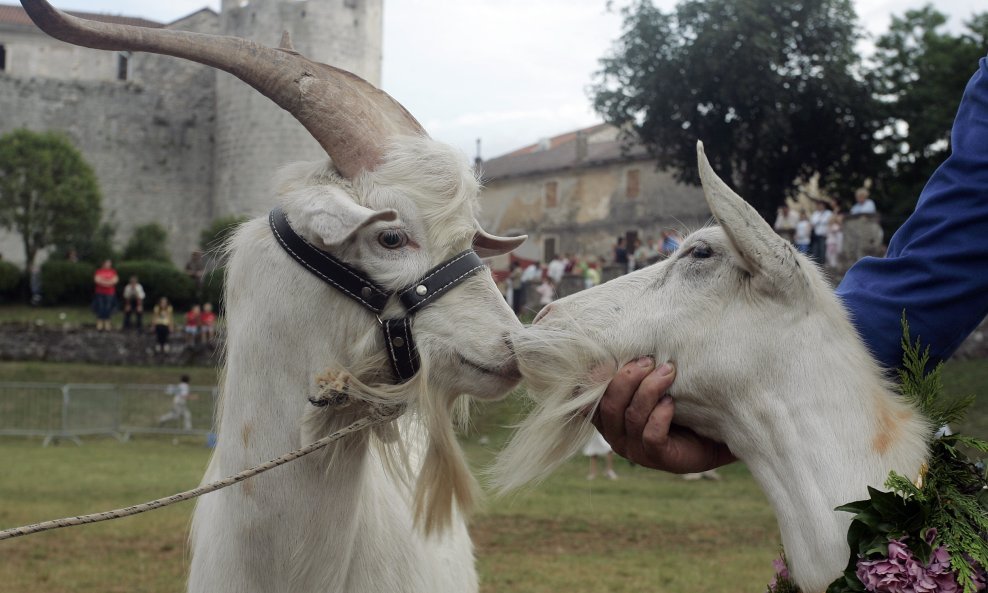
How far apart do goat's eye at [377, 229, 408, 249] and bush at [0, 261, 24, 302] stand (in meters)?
42.0

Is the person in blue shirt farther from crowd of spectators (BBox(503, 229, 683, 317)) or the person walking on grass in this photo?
crowd of spectators (BBox(503, 229, 683, 317))

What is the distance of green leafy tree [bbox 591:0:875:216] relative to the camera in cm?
3719

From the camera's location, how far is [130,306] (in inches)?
1302

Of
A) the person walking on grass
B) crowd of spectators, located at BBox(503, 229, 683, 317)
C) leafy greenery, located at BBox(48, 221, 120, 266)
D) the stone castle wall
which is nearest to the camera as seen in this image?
the person walking on grass

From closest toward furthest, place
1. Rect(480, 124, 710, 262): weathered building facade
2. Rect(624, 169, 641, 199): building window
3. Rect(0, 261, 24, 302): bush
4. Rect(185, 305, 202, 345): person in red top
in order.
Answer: Rect(185, 305, 202, 345): person in red top, Rect(0, 261, 24, 302): bush, Rect(480, 124, 710, 262): weathered building facade, Rect(624, 169, 641, 199): building window

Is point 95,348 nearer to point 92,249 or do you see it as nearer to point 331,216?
point 92,249

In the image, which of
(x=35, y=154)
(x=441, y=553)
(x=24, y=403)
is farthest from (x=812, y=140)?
(x=441, y=553)

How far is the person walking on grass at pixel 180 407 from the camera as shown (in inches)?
892

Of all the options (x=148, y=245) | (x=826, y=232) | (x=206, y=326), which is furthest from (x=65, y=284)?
(x=826, y=232)

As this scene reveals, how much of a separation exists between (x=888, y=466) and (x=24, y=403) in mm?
22389

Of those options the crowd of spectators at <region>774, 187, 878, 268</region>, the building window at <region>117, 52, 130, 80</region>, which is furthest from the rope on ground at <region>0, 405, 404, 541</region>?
the building window at <region>117, 52, 130, 80</region>

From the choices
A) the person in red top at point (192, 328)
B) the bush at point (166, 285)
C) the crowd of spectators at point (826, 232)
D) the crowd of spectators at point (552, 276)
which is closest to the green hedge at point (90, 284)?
the bush at point (166, 285)

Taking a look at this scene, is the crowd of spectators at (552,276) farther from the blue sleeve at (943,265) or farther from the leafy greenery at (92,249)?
the blue sleeve at (943,265)

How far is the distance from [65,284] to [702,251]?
41086 millimetres
